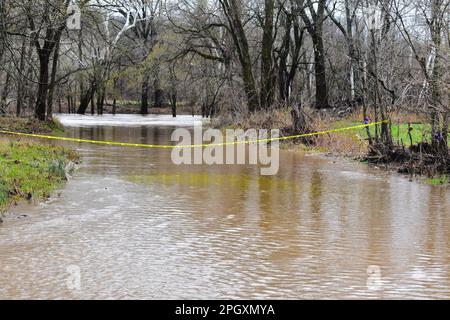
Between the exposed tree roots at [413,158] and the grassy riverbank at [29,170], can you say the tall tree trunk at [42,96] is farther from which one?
the exposed tree roots at [413,158]

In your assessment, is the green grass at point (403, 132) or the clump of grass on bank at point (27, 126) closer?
the green grass at point (403, 132)

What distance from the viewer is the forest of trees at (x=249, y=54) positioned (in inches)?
646

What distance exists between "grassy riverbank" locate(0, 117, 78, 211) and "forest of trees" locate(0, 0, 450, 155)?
6.78 ft

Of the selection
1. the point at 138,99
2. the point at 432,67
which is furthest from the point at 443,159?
the point at 138,99

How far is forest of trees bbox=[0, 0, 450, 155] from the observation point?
53.8 ft

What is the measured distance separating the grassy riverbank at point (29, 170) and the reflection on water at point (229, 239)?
0.46 metres

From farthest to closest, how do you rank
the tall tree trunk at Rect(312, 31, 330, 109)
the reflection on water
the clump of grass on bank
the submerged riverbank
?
the tall tree trunk at Rect(312, 31, 330, 109) < the clump of grass on bank < the submerged riverbank < the reflection on water

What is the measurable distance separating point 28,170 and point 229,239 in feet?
21.4

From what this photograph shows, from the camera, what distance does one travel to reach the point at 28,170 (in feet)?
46.8

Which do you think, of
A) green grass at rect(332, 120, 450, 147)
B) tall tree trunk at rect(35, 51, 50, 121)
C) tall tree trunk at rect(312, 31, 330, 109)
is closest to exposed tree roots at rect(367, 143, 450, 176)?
green grass at rect(332, 120, 450, 147)

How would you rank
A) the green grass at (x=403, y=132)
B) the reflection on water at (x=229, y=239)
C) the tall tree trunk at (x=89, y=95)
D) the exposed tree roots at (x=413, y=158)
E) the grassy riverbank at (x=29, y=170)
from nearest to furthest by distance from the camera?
the reflection on water at (x=229, y=239)
the grassy riverbank at (x=29, y=170)
the exposed tree roots at (x=413, y=158)
the green grass at (x=403, y=132)
the tall tree trunk at (x=89, y=95)

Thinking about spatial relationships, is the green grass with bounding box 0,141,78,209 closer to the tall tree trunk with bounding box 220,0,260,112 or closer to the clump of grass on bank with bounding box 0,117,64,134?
the clump of grass on bank with bounding box 0,117,64,134

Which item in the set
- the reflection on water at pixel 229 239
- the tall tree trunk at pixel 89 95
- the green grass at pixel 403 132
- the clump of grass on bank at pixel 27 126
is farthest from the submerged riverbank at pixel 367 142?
the tall tree trunk at pixel 89 95
